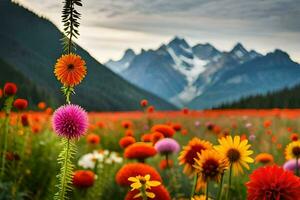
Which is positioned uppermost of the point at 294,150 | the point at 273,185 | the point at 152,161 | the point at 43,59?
the point at 43,59

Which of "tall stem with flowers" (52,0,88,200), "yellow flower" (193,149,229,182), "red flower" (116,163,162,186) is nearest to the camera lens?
"tall stem with flowers" (52,0,88,200)

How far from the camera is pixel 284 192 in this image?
116 centimetres

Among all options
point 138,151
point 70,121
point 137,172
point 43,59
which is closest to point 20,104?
point 138,151

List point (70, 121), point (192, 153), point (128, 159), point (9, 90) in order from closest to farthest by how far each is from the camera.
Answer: point (70, 121)
point (192, 153)
point (9, 90)
point (128, 159)

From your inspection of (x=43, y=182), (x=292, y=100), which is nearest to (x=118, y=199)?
(x=43, y=182)

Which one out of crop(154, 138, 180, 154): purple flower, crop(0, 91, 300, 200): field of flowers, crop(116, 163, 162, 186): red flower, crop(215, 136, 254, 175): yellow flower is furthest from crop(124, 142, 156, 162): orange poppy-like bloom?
crop(215, 136, 254, 175): yellow flower

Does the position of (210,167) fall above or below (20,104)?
below

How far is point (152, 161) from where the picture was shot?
6.33 meters

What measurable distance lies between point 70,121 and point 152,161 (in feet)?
17.3

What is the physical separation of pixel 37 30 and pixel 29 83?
8448 cm

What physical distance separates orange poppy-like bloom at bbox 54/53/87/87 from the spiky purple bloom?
14cm

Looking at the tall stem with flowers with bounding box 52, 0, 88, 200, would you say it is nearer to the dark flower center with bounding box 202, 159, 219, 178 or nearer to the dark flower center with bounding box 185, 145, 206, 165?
the dark flower center with bounding box 202, 159, 219, 178

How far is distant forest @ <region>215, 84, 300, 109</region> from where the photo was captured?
55.8 metres

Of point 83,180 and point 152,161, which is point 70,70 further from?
point 152,161
